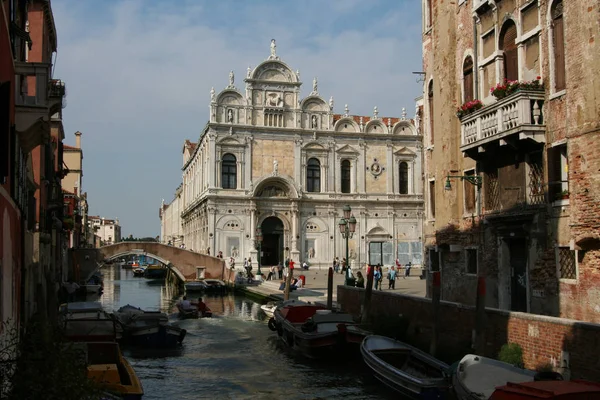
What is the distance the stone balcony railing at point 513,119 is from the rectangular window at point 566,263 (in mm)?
2341

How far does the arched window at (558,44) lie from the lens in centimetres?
1448

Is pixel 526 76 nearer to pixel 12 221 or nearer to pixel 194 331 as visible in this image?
pixel 12 221

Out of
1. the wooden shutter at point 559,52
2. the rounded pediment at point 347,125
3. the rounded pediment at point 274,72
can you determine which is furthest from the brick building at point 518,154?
the rounded pediment at point 347,125

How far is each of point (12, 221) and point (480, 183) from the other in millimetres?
11188

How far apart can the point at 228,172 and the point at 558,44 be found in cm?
3473

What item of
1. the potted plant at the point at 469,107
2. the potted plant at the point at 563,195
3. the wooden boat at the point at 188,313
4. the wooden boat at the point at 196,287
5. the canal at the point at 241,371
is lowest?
the canal at the point at 241,371

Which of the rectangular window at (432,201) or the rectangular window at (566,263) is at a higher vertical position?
the rectangular window at (432,201)

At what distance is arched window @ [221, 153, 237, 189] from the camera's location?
4772cm

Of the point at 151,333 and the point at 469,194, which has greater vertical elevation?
the point at 469,194

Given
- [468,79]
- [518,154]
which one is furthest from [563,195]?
[468,79]

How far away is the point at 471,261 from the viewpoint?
59.8 ft

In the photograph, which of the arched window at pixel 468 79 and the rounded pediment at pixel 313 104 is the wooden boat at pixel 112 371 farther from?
the rounded pediment at pixel 313 104

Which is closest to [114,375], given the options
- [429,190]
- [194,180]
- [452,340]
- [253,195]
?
[452,340]

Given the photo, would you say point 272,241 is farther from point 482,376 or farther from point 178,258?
point 482,376
